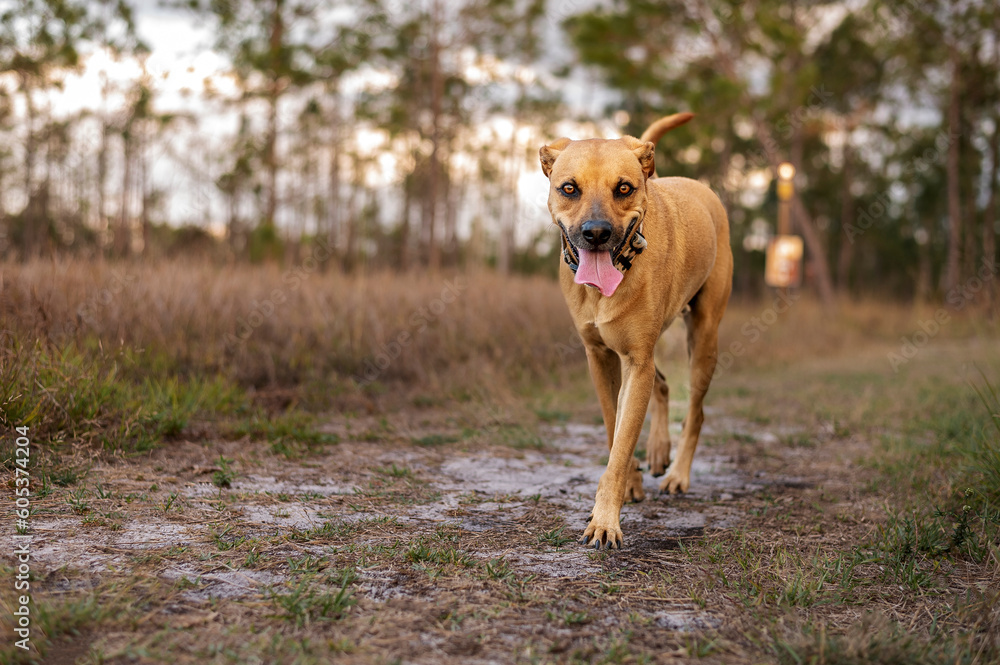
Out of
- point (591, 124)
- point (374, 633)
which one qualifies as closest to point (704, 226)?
point (374, 633)

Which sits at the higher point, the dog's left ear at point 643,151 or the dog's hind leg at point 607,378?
A: the dog's left ear at point 643,151

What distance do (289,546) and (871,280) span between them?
51850 millimetres

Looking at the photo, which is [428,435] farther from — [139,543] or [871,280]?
[871,280]

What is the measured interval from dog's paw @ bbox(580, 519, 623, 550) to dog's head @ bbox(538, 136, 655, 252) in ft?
3.97

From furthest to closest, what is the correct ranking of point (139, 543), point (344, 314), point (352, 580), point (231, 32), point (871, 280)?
point (871, 280) → point (231, 32) → point (344, 314) → point (139, 543) → point (352, 580)

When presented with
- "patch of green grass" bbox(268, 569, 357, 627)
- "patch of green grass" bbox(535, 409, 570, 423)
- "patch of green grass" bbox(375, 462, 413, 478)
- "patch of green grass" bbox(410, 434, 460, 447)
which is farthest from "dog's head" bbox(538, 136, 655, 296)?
"patch of green grass" bbox(535, 409, 570, 423)

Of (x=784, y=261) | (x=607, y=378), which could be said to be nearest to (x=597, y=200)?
(x=607, y=378)

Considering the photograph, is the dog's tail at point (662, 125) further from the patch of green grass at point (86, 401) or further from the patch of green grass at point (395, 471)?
the patch of green grass at point (86, 401)

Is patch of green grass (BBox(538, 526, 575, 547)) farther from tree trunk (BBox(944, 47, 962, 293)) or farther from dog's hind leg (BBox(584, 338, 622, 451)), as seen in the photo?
tree trunk (BBox(944, 47, 962, 293))

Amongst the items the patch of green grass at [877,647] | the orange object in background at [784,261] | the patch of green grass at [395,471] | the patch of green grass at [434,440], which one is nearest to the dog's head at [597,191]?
the patch of green grass at [877,647]

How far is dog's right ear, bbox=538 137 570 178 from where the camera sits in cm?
360

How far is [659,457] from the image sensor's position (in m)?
4.52

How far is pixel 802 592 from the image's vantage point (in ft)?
8.65

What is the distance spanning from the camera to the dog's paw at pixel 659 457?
4516 mm
